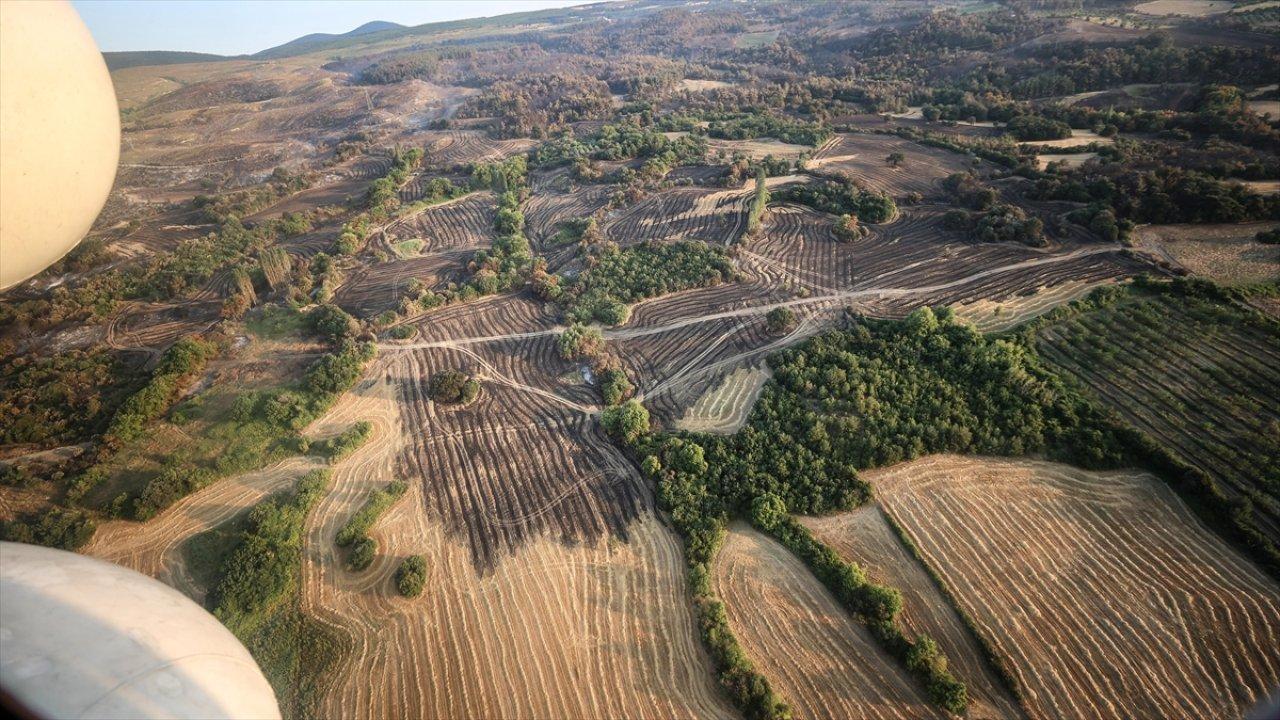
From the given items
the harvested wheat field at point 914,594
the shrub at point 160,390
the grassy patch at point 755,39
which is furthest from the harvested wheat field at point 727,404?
the grassy patch at point 755,39

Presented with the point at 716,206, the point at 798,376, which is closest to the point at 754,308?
the point at 798,376

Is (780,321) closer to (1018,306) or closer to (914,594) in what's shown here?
(1018,306)

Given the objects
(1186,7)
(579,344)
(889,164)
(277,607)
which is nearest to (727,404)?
(579,344)

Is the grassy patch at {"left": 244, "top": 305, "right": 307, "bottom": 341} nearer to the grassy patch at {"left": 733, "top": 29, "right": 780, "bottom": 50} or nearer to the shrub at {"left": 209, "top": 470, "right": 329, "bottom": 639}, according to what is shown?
the shrub at {"left": 209, "top": 470, "right": 329, "bottom": 639}

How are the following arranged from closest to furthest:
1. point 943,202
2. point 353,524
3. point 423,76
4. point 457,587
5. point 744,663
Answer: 1. point 744,663
2. point 457,587
3. point 353,524
4. point 943,202
5. point 423,76

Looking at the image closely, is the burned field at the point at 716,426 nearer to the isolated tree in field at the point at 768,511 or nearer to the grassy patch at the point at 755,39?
the isolated tree in field at the point at 768,511

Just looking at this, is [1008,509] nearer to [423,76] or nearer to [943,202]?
[943,202]
